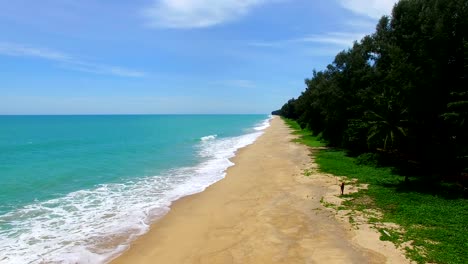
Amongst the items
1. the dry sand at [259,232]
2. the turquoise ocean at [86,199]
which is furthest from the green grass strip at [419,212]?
the turquoise ocean at [86,199]

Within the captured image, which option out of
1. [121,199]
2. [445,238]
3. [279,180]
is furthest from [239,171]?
[445,238]

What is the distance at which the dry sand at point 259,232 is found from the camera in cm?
1202

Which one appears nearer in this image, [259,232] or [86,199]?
[259,232]

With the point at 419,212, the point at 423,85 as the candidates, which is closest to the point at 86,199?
the point at 419,212

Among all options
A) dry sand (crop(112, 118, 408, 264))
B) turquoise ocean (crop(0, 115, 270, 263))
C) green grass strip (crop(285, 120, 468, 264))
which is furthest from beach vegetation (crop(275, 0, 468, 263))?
turquoise ocean (crop(0, 115, 270, 263))

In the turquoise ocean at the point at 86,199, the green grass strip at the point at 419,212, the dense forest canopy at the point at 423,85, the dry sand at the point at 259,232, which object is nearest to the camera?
the green grass strip at the point at 419,212

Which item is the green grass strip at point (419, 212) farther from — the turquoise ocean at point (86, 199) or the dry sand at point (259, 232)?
the turquoise ocean at point (86, 199)

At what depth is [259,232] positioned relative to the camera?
14.3 meters

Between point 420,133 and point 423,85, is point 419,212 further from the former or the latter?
point 420,133

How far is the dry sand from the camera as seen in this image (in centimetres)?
1202

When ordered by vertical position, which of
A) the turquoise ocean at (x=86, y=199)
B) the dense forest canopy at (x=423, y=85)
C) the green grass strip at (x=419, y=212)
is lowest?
the turquoise ocean at (x=86, y=199)

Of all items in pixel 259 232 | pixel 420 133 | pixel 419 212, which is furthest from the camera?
pixel 420 133

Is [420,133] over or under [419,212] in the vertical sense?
over

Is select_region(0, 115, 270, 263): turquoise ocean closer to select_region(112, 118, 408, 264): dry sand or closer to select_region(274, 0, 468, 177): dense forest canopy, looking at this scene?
select_region(112, 118, 408, 264): dry sand
